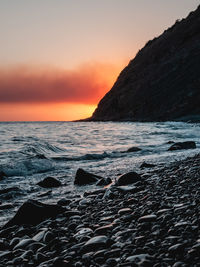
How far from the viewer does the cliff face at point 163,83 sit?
7399 centimetres

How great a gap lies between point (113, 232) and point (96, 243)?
0.32 metres

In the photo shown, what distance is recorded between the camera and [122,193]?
5.02 m

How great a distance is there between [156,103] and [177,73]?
1025 cm

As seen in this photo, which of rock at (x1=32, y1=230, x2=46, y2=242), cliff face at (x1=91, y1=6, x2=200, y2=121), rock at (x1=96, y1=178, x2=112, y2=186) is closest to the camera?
rock at (x1=32, y1=230, x2=46, y2=242)

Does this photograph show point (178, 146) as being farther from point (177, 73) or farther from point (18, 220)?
point (177, 73)

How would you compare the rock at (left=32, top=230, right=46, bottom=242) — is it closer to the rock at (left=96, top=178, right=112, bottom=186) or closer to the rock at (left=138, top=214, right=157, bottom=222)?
the rock at (left=138, top=214, right=157, bottom=222)

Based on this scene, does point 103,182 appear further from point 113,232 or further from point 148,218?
point 113,232

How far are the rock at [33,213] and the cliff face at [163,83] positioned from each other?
65.2 m

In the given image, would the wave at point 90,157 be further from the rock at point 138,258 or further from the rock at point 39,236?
the rock at point 138,258

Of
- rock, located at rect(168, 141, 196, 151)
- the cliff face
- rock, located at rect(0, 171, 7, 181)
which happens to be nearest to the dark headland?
rock, located at rect(0, 171, 7, 181)

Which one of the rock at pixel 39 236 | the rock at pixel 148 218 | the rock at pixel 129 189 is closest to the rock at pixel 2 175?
the rock at pixel 129 189

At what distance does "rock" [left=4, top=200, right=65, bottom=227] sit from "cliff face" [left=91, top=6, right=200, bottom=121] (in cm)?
6518

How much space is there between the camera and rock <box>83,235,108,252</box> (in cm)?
277

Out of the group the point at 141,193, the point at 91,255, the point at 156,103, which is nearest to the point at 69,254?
the point at 91,255
